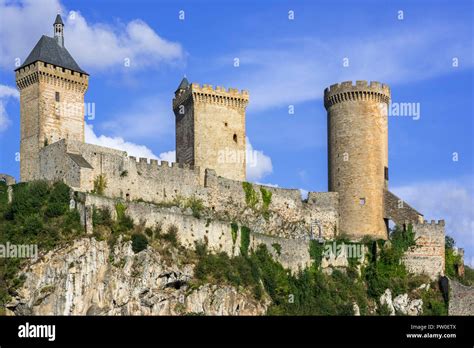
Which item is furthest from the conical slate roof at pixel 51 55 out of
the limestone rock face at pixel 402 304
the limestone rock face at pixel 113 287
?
the limestone rock face at pixel 402 304

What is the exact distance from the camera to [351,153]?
2368 inches

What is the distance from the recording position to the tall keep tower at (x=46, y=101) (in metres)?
54.7

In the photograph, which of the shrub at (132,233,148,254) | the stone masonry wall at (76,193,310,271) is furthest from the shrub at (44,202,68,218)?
the shrub at (132,233,148,254)

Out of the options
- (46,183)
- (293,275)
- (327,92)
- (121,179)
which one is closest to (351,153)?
(327,92)

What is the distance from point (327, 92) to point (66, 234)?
20.8 meters

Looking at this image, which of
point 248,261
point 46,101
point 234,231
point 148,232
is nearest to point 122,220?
point 148,232

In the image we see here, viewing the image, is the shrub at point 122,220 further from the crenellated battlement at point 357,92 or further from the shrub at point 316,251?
the crenellated battlement at point 357,92

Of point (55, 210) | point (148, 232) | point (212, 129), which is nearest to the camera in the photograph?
point (55, 210)

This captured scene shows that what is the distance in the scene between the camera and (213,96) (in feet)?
202

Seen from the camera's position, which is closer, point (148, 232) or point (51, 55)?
point (148, 232)

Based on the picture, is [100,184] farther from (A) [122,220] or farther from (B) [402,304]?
(B) [402,304]

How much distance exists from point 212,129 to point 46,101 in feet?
33.1
